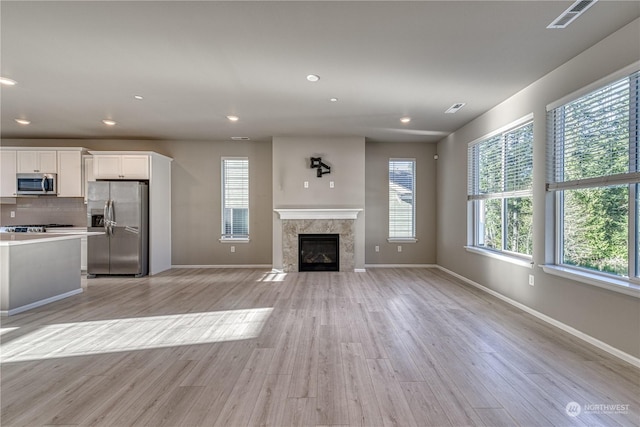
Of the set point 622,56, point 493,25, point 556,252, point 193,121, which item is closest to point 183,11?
point 493,25

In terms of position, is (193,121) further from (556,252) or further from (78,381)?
(556,252)

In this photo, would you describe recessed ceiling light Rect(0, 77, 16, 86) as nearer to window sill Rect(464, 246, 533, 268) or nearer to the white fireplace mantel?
the white fireplace mantel

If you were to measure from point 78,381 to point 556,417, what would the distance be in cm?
312

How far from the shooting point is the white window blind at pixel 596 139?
7.93 feet

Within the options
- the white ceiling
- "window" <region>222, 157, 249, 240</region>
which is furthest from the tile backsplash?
"window" <region>222, 157, 249, 240</region>

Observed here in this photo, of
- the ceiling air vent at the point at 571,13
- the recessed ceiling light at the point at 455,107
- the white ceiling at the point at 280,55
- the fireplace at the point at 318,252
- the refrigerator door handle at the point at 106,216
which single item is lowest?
the fireplace at the point at 318,252

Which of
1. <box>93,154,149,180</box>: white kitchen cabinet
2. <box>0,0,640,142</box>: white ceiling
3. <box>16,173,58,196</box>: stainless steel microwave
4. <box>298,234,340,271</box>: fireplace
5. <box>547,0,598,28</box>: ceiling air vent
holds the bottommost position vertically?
<box>298,234,340,271</box>: fireplace

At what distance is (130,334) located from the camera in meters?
2.90

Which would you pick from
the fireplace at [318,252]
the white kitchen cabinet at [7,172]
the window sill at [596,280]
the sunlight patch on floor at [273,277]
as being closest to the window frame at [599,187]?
the window sill at [596,280]

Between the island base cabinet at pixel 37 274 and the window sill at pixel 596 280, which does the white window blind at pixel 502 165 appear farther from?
the island base cabinet at pixel 37 274

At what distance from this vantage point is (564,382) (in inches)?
81.5

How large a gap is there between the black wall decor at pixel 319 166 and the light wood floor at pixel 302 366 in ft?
9.19

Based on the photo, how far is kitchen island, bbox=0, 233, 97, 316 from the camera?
3.43 metres

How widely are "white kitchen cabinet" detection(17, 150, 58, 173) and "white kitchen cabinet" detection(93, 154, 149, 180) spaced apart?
3.10 feet
